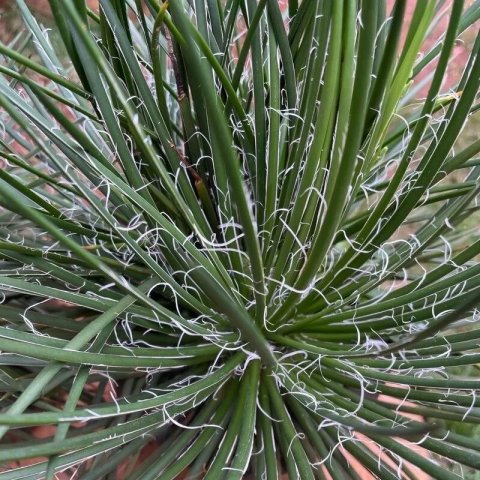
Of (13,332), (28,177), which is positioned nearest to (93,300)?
(13,332)

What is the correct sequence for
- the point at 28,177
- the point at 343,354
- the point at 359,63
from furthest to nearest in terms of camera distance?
1. the point at 28,177
2. the point at 343,354
3. the point at 359,63

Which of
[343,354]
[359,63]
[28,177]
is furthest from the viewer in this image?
[28,177]

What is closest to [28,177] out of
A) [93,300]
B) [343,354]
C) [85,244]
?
[85,244]

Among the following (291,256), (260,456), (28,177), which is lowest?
(260,456)

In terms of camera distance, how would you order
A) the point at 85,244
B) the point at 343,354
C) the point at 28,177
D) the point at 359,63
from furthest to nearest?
1. the point at 28,177
2. the point at 85,244
3. the point at 343,354
4. the point at 359,63

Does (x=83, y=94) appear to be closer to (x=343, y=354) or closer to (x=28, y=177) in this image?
(x=343, y=354)

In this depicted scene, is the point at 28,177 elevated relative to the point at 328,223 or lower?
elevated

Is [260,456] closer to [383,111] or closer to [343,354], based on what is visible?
[343,354]

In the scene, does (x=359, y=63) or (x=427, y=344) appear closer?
(x=359, y=63)

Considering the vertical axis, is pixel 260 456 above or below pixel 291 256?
below
